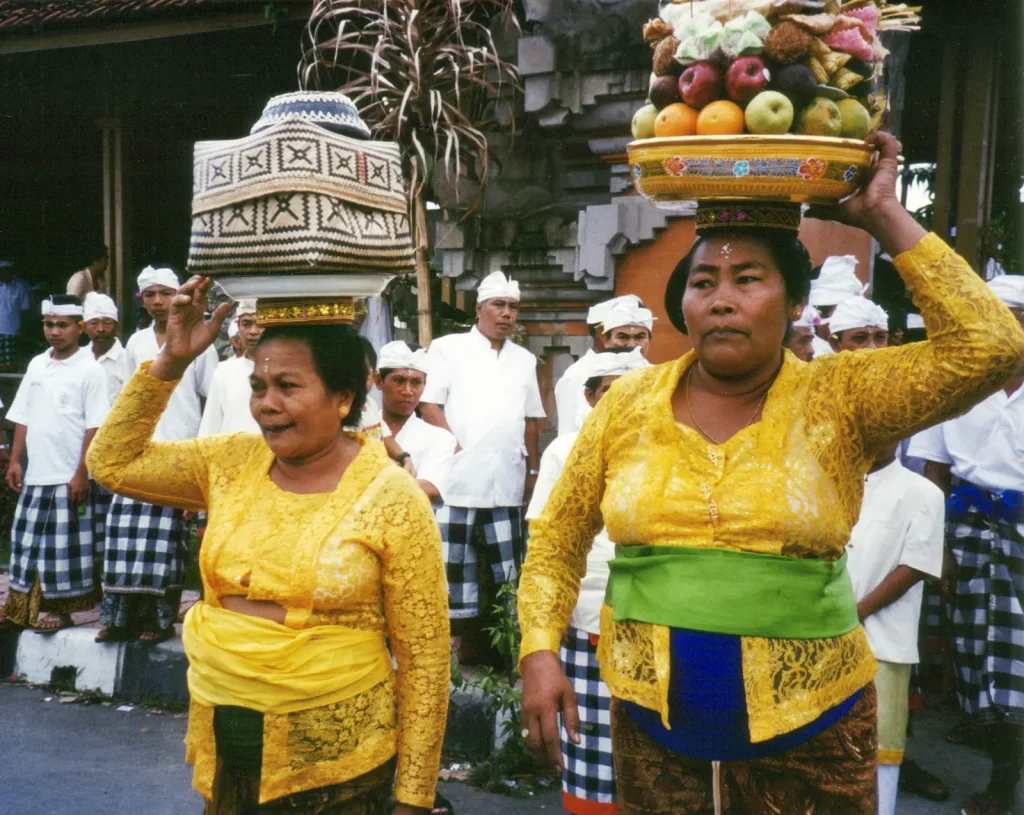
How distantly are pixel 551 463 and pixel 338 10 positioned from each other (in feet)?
14.0

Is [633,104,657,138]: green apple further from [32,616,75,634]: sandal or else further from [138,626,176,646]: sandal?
[32,616,75,634]: sandal

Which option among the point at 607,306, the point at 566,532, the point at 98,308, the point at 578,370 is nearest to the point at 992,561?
the point at 578,370

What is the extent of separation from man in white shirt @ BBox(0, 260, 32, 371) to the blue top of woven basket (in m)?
10.7

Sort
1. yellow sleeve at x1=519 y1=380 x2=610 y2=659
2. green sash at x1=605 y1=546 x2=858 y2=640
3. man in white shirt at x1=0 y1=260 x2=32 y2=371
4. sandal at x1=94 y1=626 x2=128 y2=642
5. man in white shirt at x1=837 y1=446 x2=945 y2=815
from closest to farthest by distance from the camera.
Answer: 1. green sash at x1=605 y1=546 x2=858 y2=640
2. yellow sleeve at x1=519 y1=380 x2=610 y2=659
3. man in white shirt at x1=837 y1=446 x2=945 y2=815
4. sandal at x1=94 y1=626 x2=128 y2=642
5. man in white shirt at x1=0 y1=260 x2=32 y2=371

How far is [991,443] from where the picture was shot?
197 inches

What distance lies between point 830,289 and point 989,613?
1970 millimetres

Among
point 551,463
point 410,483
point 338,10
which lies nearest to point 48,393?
point 338,10

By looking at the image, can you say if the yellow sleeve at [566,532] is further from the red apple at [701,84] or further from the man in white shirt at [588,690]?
the man in white shirt at [588,690]

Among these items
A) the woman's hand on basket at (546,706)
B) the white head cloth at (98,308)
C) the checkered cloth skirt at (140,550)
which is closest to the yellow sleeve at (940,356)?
the woman's hand on basket at (546,706)

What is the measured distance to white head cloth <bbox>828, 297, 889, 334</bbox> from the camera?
532 cm

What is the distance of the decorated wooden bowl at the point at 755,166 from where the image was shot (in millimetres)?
2096

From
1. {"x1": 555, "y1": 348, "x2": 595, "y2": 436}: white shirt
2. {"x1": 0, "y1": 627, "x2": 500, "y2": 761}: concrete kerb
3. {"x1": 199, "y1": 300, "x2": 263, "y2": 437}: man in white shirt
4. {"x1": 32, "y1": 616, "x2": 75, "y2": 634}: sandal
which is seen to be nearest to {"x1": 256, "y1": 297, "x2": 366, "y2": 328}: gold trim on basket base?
{"x1": 555, "y1": 348, "x2": 595, "y2": 436}: white shirt

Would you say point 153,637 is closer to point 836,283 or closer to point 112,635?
point 112,635

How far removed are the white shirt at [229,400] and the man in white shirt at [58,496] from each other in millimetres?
1180
